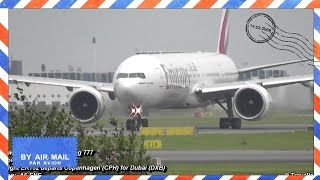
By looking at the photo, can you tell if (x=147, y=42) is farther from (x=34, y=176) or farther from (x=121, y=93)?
(x=34, y=176)

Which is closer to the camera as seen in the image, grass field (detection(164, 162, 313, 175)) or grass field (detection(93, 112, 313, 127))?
grass field (detection(164, 162, 313, 175))

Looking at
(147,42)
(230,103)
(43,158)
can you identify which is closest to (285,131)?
(230,103)

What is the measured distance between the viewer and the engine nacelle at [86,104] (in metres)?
10.9

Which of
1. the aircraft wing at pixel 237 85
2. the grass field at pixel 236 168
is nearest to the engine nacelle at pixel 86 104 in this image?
the grass field at pixel 236 168

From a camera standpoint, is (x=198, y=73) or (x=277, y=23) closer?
(x=277, y=23)

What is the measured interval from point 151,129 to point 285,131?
48.0 inches

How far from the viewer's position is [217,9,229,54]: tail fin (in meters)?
10.6

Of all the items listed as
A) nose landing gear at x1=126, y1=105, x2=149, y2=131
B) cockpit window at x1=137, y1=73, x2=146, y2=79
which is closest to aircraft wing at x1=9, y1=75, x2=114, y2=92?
nose landing gear at x1=126, y1=105, x2=149, y2=131

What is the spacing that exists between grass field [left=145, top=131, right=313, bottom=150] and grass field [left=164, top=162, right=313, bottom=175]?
180 mm

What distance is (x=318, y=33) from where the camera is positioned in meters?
10.5

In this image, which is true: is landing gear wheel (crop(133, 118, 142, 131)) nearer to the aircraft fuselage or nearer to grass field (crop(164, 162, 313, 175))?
the aircraft fuselage

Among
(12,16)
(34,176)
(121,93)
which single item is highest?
(12,16)

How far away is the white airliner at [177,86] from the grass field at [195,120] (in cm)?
8

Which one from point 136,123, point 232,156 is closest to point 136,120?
point 136,123
